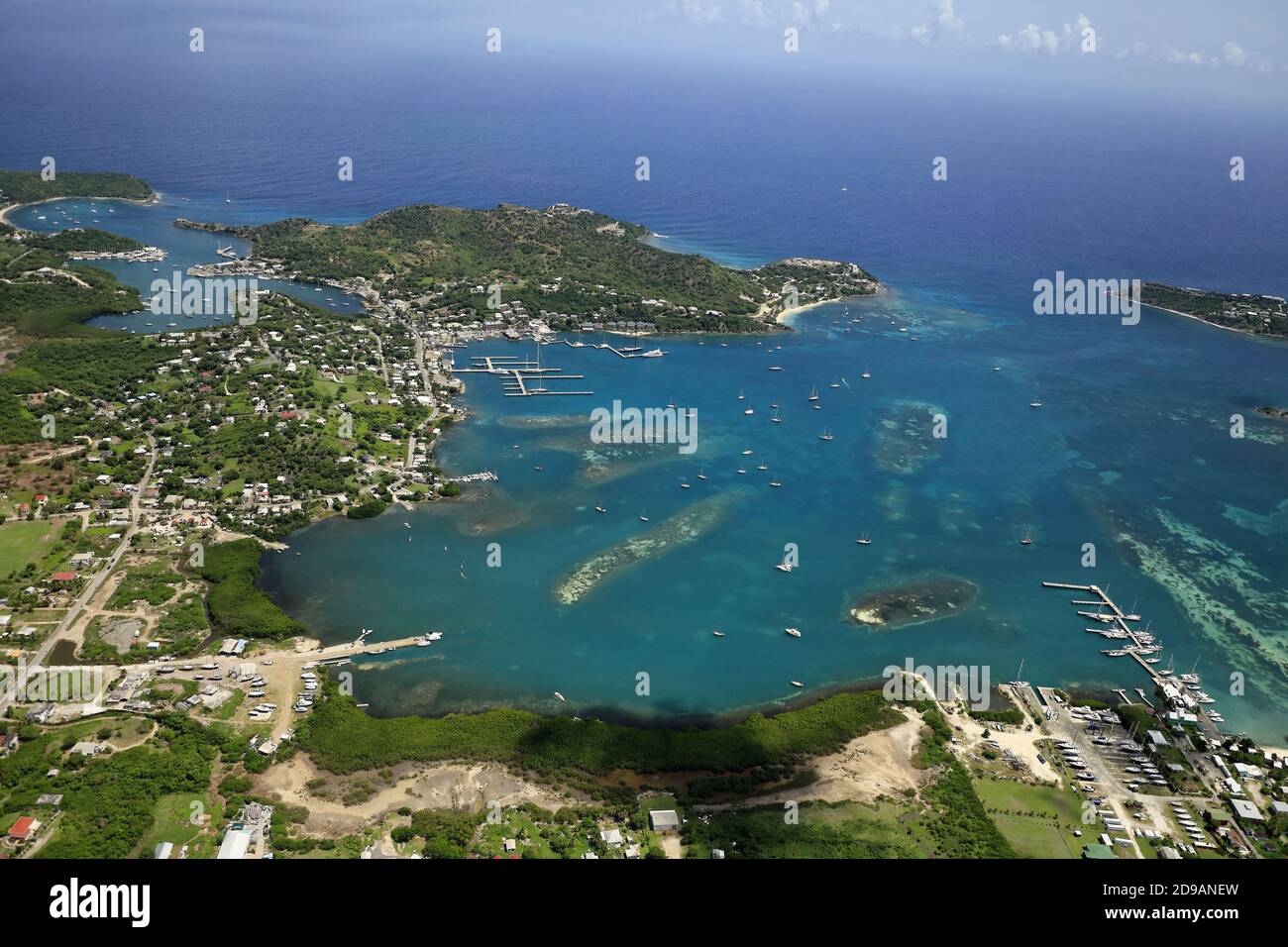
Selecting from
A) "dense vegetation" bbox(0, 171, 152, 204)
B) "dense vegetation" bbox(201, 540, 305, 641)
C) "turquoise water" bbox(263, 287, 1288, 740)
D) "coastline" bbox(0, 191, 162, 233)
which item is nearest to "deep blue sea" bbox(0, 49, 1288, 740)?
"turquoise water" bbox(263, 287, 1288, 740)

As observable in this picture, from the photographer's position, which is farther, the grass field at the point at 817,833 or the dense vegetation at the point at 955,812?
the dense vegetation at the point at 955,812

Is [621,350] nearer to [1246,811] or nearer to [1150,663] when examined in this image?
[1150,663]

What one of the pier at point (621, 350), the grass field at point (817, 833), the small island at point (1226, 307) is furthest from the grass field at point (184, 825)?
the small island at point (1226, 307)

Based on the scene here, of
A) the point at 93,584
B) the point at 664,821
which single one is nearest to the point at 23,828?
the point at 93,584

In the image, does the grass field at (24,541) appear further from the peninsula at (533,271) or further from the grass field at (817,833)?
the peninsula at (533,271)

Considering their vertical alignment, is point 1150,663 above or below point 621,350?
below

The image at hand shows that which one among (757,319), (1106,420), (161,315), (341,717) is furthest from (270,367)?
(1106,420)

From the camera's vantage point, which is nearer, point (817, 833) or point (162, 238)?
point (817, 833)
